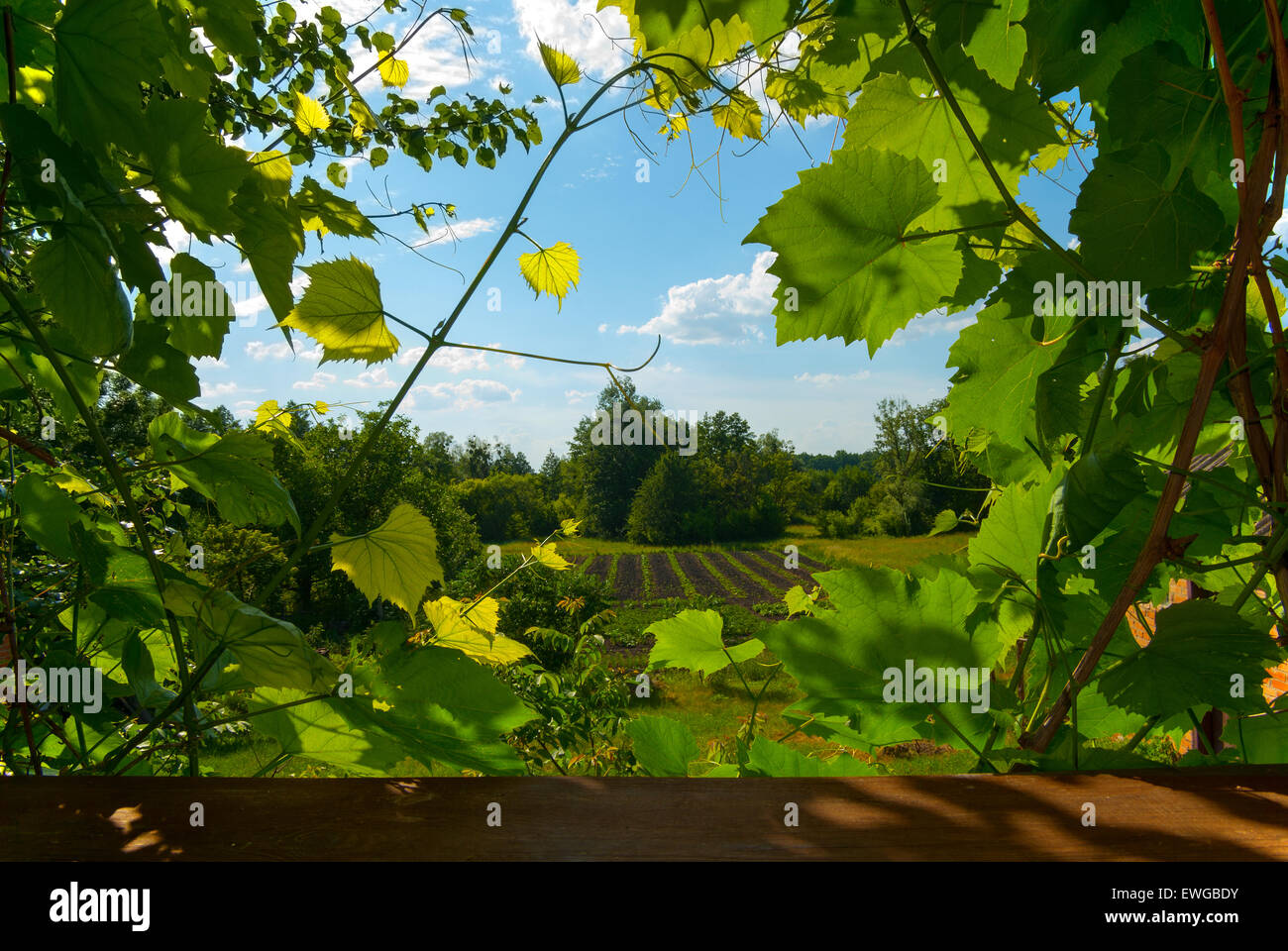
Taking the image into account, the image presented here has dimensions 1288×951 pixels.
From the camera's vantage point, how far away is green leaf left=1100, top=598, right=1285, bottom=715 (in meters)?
0.39

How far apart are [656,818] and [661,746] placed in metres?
0.16

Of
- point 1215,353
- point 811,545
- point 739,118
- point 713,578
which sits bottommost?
point 713,578

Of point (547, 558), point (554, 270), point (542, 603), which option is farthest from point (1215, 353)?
point (542, 603)

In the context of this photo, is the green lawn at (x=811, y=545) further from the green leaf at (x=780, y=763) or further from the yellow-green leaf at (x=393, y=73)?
the green leaf at (x=780, y=763)

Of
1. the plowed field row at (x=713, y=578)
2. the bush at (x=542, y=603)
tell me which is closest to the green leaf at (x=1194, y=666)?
the bush at (x=542, y=603)

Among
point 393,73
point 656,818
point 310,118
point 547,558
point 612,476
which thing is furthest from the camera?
point 612,476

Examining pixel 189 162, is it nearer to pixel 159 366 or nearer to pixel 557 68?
pixel 159 366

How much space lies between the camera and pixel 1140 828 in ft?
1.17

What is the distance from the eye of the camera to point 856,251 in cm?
46

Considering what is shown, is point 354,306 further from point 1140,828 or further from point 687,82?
point 1140,828

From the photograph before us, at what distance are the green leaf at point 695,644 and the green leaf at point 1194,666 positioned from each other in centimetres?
29

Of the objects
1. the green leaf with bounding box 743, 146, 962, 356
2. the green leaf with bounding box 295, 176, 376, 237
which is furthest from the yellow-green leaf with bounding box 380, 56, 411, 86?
the green leaf with bounding box 743, 146, 962, 356
